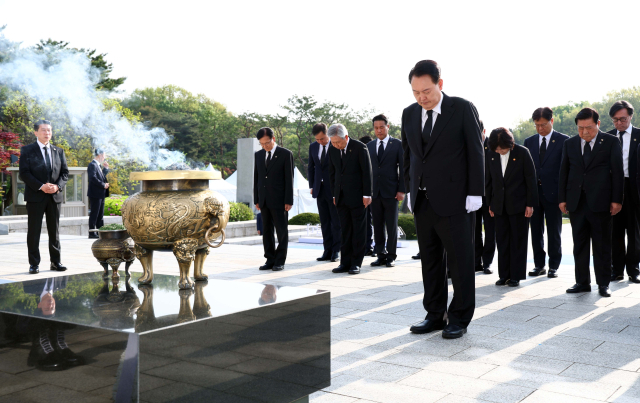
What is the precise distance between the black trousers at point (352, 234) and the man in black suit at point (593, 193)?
2.62 m

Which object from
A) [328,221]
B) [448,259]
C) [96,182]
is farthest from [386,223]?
[96,182]

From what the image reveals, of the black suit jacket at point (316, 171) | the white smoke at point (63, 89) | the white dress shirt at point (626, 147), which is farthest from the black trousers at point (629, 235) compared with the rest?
the white smoke at point (63, 89)

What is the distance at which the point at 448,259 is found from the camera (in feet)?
13.5

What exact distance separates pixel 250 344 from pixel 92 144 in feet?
89.4

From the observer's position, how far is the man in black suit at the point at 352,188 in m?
7.40

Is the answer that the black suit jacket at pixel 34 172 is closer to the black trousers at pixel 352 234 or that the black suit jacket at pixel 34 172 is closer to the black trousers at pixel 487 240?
the black trousers at pixel 352 234

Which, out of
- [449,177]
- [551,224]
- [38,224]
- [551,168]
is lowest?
[551,224]

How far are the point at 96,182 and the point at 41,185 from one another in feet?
17.6

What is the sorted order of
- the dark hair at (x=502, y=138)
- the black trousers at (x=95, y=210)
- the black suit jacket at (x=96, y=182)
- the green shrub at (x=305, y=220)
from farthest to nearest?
the green shrub at (x=305, y=220)
the black trousers at (x=95, y=210)
the black suit jacket at (x=96, y=182)
the dark hair at (x=502, y=138)

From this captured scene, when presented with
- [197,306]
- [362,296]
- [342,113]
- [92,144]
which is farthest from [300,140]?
[197,306]

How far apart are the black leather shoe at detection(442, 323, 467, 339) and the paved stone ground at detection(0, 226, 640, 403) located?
2.1 inches

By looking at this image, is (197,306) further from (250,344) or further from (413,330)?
(413,330)

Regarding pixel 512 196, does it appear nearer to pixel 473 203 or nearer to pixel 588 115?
pixel 588 115

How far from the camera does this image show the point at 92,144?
2731 centimetres
